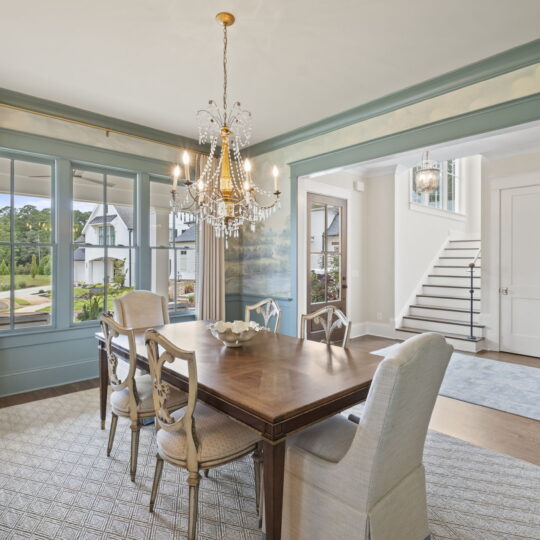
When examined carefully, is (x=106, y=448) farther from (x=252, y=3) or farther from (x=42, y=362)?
(x=252, y=3)

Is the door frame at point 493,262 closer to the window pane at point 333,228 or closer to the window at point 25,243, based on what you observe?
the window pane at point 333,228

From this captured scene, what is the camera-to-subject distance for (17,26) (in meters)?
2.45

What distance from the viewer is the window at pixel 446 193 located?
7.41m

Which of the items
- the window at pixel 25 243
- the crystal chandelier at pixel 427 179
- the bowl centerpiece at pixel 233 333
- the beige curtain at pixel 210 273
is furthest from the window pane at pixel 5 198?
the crystal chandelier at pixel 427 179

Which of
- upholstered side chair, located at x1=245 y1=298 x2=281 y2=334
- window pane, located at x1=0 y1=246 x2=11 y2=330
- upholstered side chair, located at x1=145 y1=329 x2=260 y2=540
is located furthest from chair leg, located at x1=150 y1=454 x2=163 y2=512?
window pane, located at x1=0 y1=246 x2=11 y2=330

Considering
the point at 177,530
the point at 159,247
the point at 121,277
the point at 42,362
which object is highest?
the point at 159,247

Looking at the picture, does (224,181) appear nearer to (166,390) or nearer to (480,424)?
(166,390)

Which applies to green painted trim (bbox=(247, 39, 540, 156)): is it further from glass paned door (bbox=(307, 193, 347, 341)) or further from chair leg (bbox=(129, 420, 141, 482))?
chair leg (bbox=(129, 420, 141, 482))

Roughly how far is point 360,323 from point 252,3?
5.17 metres

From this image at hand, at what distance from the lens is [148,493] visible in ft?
6.74

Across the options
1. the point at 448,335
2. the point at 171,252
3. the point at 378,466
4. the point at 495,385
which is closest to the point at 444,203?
the point at 448,335

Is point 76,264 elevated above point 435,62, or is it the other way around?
point 435,62

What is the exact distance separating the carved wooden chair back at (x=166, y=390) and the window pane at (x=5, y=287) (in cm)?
272

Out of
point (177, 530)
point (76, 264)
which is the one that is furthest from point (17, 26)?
point (177, 530)
